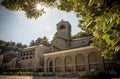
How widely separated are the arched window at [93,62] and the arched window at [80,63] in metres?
2.11

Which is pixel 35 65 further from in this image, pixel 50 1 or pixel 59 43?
pixel 50 1

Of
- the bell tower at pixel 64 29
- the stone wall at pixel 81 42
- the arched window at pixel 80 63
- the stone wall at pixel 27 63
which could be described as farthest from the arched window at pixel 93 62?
the stone wall at pixel 27 63

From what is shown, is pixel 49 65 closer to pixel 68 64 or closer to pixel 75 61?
pixel 68 64

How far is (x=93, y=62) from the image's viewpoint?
28.5 m

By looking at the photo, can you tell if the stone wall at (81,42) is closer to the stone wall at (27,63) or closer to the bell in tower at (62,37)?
the bell in tower at (62,37)

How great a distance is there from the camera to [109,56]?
17.6 m

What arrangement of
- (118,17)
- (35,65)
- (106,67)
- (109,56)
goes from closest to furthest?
(118,17) → (109,56) → (106,67) → (35,65)

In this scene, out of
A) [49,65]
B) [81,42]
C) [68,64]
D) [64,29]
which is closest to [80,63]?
[68,64]

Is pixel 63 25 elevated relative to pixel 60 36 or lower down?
elevated

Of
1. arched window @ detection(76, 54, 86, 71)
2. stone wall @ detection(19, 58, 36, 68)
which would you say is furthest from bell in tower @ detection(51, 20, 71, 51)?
arched window @ detection(76, 54, 86, 71)

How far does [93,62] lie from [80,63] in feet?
12.0

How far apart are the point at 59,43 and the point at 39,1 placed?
32433mm

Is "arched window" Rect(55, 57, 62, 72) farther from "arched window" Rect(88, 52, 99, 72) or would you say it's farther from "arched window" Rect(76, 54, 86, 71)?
"arched window" Rect(88, 52, 99, 72)

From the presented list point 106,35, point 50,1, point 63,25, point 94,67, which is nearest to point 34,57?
point 63,25
